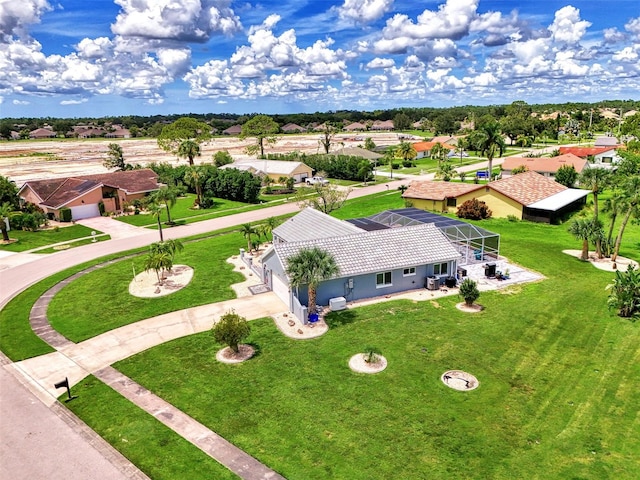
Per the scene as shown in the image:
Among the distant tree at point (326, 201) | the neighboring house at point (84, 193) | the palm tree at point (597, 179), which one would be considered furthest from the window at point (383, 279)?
the neighboring house at point (84, 193)

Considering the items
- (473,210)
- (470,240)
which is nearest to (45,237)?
(470,240)

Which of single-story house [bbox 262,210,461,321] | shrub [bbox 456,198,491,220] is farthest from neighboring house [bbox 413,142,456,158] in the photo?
single-story house [bbox 262,210,461,321]

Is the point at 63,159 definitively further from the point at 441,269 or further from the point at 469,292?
the point at 469,292

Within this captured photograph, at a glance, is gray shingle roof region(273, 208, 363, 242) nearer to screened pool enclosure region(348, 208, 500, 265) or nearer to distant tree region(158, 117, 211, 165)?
screened pool enclosure region(348, 208, 500, 265)

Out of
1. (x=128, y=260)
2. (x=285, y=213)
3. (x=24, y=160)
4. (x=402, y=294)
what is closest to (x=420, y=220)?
(x=402, y=294)

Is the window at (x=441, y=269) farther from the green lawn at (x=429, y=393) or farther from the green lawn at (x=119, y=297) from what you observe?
the green lawn at (x=119, y=297)
